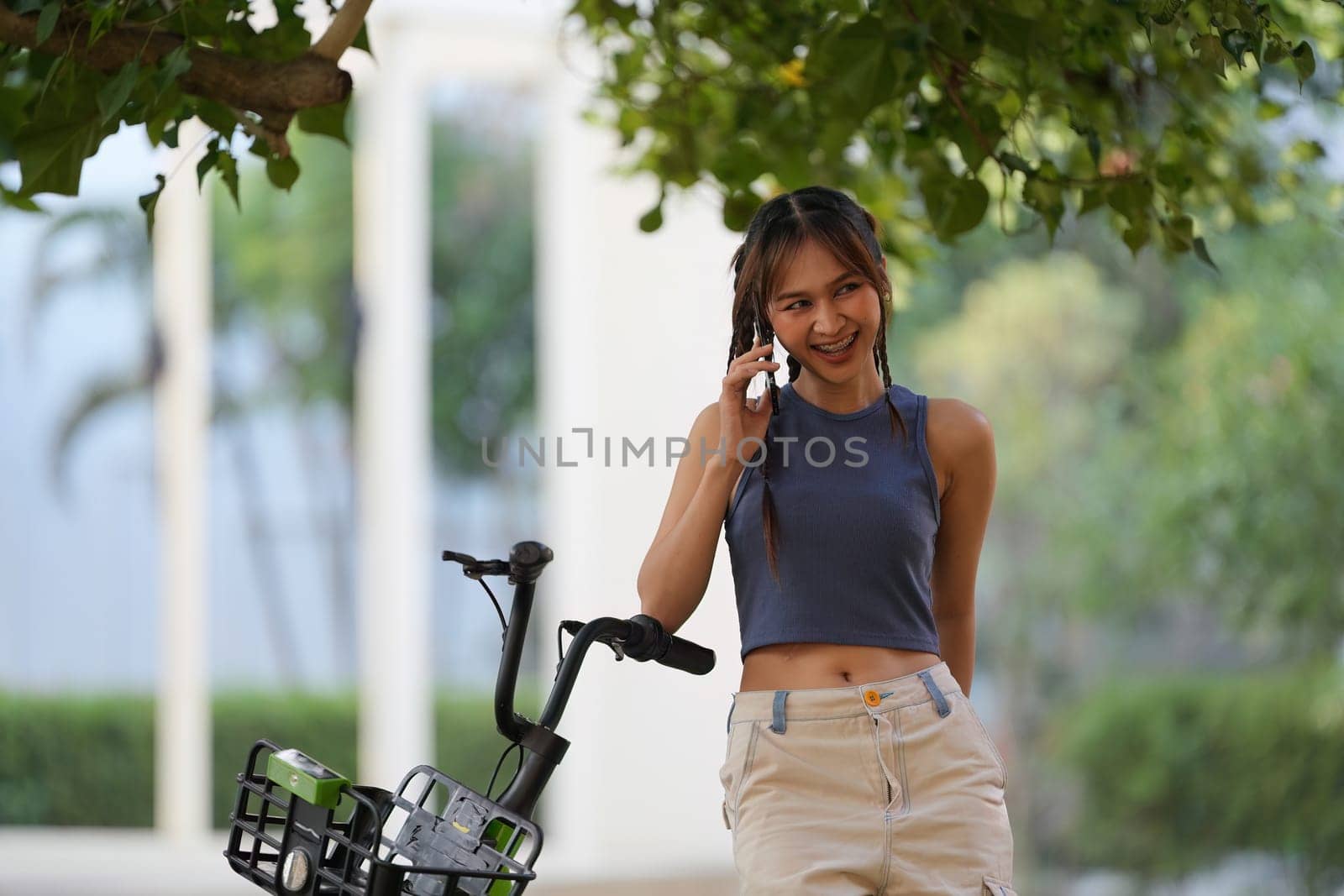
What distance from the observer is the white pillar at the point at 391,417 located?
6141 mm

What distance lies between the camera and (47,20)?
1560 mm

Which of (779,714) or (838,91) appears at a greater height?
(838,91)

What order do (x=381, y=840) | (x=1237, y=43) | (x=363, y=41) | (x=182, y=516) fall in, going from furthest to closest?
(x=182, y=516)
(x=363, y=41)
(x=1237, y=43)
(x=381, y=840)

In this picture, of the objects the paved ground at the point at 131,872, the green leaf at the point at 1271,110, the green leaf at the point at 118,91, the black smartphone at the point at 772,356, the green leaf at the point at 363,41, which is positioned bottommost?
the paved ground at the point at 131,872

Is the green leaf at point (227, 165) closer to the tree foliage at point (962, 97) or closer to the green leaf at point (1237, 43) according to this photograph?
the tree foliage at point (962, 97)

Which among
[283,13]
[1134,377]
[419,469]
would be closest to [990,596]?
[1134,377]

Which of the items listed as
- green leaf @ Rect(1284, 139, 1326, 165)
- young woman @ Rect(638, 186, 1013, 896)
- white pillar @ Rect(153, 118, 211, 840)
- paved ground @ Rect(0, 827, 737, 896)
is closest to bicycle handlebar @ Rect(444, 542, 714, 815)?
young woman @ Rect(638, 186, 1013, 896)

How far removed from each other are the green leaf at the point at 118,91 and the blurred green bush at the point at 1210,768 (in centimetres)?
634

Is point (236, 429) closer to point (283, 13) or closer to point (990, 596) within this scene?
point (990, 596)

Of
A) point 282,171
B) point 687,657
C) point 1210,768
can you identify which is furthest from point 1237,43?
point 1210,768

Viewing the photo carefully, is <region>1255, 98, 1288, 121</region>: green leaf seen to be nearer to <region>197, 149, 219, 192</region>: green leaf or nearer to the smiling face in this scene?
the smiling face

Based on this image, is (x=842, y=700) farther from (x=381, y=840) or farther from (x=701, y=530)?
(x=381, y=840)

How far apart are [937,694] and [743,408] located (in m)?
0.35

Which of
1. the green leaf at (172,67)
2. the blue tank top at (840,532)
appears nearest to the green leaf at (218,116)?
the green leaf at (172,67)
